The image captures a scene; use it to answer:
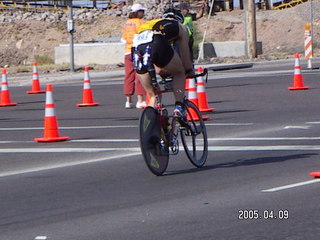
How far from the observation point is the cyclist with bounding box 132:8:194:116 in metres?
9.59

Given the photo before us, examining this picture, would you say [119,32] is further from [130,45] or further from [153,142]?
[153,142]

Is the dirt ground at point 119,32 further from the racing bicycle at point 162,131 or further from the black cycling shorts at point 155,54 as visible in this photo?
the black cycling shorts at point 155,54

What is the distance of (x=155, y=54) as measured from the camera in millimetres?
9586

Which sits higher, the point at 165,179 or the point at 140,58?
the point at 140,58

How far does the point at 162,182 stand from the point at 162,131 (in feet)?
1.96

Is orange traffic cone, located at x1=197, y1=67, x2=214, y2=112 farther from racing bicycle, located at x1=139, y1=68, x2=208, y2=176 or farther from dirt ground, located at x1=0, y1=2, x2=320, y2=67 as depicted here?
dirt ground, located at x1=0, y1=2, x2=320, y2=67

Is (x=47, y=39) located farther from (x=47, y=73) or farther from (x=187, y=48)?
(x=187, y=48)

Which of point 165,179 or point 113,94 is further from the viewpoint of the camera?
point 113,94

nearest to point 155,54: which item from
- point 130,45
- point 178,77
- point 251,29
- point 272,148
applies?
point 178,77

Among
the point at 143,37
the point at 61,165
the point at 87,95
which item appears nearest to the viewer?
A: the point at 143,37

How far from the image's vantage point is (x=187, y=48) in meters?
9.95

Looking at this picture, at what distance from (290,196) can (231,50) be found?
37612 millimetres

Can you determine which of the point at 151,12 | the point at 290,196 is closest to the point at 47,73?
the point at 290,196

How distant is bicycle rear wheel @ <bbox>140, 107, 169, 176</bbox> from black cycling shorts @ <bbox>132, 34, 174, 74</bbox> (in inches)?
19.2
